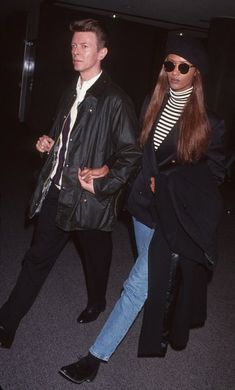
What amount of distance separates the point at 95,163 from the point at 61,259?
180 centimetres

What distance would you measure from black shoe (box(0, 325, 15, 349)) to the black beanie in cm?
186

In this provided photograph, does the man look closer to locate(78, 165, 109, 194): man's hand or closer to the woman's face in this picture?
locate(78, 165, 109, 194): man's hand

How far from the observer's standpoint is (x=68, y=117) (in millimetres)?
2262

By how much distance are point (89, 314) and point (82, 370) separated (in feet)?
2.03

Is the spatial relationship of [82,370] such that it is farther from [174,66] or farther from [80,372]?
[174,66]

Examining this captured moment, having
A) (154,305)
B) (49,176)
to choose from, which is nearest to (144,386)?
(154,305)

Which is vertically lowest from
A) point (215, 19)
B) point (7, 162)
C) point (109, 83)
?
point (7, 162)

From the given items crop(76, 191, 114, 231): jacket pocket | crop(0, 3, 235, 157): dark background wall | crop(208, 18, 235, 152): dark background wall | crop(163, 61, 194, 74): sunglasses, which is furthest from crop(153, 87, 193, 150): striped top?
crop(0, 3, 235, 157): dark background wall

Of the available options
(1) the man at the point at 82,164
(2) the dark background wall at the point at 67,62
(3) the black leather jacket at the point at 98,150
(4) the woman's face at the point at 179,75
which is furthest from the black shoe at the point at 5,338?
(2) the dark background wall at the point at 67,62

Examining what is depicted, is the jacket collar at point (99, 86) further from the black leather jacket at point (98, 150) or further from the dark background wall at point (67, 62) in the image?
the dark background wall at point (67, 62)

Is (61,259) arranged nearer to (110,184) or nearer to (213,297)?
(213,297)

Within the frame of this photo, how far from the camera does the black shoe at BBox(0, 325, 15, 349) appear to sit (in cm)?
238

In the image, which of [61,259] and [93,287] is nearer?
[93,287]

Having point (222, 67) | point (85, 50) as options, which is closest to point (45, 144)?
point (85, 50)
